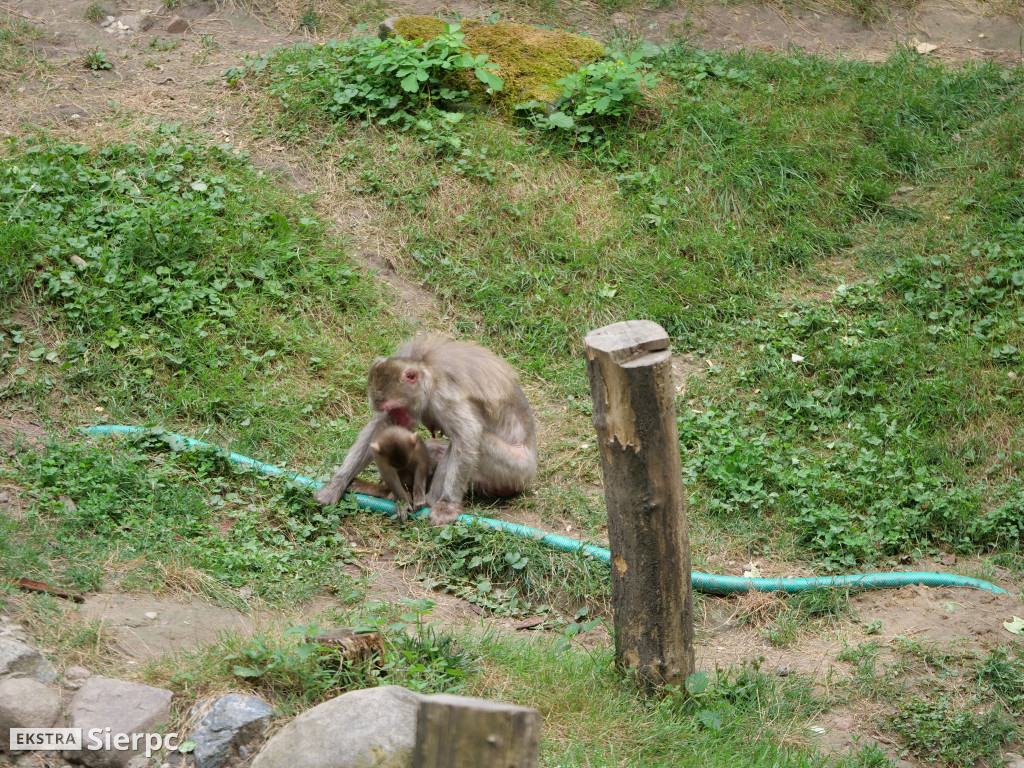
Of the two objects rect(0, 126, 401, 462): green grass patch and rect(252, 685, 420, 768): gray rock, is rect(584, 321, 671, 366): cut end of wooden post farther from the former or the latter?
rect(0, 126, 401, 462): green grass patch

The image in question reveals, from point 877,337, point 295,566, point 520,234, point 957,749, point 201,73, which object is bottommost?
point 957,749

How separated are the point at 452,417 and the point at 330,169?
13.1 ft

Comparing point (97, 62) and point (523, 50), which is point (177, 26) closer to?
point (97, 62)

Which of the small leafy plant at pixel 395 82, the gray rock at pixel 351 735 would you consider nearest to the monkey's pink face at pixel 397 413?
the gray rock at pixel 351 735

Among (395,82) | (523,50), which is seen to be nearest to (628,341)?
(395,82)

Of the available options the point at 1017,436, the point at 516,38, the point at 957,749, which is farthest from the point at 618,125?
the point at 957,749

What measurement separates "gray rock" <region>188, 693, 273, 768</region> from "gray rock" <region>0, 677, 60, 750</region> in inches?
22.8

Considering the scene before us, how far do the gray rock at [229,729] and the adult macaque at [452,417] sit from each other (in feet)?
7.87

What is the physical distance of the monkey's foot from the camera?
6641mm

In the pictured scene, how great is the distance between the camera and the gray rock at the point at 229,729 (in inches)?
165

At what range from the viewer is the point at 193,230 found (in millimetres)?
8398

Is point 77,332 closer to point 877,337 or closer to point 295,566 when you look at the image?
point 295,566

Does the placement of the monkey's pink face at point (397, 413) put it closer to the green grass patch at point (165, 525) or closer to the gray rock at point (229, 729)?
the green grass patch at point (165, 525)

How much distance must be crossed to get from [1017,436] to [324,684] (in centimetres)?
554
